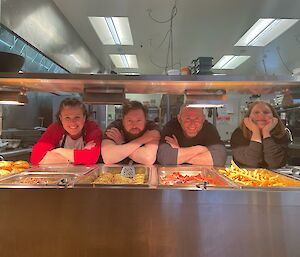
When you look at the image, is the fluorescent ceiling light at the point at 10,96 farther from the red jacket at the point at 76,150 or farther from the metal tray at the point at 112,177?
the metal tray at the point at 112,177

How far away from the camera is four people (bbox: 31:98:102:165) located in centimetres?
178

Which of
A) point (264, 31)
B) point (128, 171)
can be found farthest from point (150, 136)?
point (264, 31)

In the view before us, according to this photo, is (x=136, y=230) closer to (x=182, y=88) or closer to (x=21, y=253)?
(x=21, y=253)

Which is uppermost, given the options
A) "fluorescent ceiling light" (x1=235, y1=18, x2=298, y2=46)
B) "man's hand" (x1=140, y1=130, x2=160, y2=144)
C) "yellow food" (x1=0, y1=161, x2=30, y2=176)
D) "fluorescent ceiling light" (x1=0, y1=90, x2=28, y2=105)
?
"fluorescent ceiling light" (x1=235, y1=18, x2=298, y2=46)

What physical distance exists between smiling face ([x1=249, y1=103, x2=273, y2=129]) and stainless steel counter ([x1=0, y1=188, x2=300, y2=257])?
31.1 inches

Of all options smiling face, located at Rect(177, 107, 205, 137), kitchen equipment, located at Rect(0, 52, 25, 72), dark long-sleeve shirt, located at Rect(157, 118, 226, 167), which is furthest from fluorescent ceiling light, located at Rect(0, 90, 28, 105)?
smiling face, located at Rect(177, 107, 205, 137)

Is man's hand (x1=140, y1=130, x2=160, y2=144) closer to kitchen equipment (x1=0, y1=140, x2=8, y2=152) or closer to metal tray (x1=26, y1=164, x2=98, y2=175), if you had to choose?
metal tray (x1=26, y1=164, x2=98, y2=175)

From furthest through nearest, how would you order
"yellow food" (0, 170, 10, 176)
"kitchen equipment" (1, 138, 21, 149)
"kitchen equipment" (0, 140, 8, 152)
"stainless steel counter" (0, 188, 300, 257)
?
"kitchen equipment" (1, 138, 21, 149) → "kitchen equipment" (0, 140, 8, 152) → "yellow food" (0, 170, 10, 176) → "stainless steel counter" (0, 188, 300, 257)

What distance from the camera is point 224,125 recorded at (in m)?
3.00

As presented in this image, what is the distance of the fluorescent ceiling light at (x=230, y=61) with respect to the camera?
17.5ft

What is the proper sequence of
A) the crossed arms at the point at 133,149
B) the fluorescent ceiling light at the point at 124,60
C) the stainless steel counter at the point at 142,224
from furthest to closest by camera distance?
the fluorescent ceiling light at the point at 124,60 < the crossed arms at the point at 133,149 < the stainless steel counter at the point at 142,224

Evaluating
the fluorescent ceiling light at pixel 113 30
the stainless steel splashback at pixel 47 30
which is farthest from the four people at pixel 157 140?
the fluorescent ceiling light at pixel 113 30

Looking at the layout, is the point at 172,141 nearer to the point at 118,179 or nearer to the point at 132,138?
the point at 132,138

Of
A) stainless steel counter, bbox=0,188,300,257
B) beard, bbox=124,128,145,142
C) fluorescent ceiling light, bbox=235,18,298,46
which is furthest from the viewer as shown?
fluorescent ceiling light, bbox=235,18,298,46
